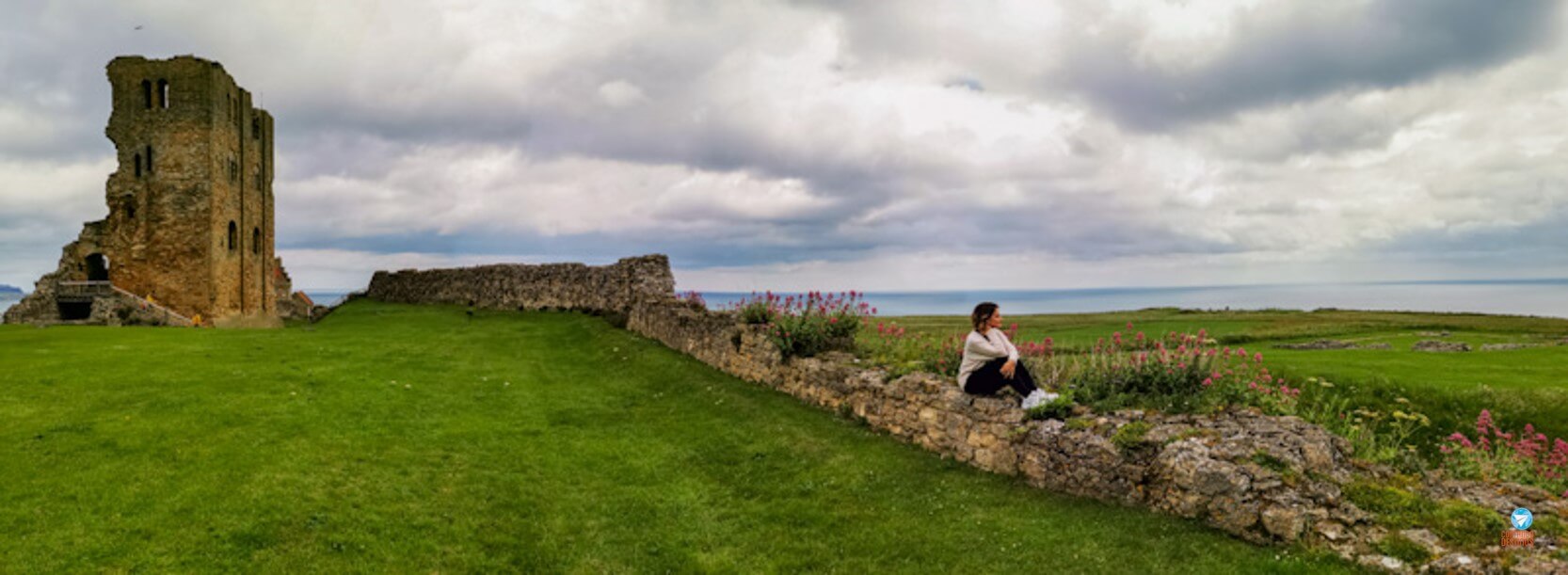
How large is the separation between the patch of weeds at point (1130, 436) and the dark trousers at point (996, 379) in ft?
6.35

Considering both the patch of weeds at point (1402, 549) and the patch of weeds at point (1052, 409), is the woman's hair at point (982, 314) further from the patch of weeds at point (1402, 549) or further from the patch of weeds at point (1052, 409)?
the patch of weeds at point (1402, 549)

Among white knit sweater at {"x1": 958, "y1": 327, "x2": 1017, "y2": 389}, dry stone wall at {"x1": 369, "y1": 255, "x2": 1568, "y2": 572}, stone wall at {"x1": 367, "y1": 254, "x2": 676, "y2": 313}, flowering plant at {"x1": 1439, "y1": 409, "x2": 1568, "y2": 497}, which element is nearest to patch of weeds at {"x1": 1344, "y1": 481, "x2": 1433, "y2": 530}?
dry stone wall at {"x1": 369, "y1": 255, "x2": 1568, "y2": 572}

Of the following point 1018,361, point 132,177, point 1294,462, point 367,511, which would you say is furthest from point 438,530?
point 132,177

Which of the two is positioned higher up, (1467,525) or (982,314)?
(982,314)

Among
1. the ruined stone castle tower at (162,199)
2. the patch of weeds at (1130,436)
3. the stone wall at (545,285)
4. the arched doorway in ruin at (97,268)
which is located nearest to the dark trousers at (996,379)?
the patch of weeds at (1130,436)

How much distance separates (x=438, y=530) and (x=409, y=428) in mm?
4840

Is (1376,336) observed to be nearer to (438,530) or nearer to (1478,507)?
(1478,507)

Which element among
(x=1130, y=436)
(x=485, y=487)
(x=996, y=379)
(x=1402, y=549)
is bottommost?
(x=485, y=487)

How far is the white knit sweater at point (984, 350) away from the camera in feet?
36.7

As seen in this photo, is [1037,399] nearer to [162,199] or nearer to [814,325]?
[814,325]

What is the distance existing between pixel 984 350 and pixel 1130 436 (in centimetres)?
274

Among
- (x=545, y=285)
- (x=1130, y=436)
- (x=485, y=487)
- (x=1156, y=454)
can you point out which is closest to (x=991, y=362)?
(x=1130, y=436)

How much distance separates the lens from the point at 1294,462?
785 cm

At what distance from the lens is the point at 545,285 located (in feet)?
111
